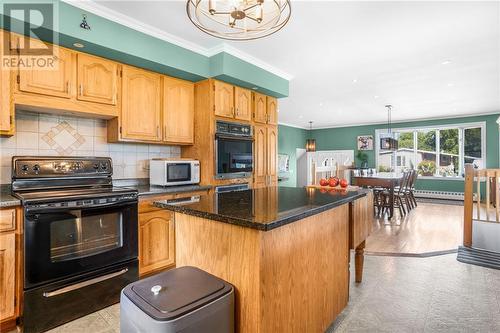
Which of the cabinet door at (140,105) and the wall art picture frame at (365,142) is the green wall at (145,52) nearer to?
the cabinet door at (140,105)

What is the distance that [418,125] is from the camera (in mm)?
8258

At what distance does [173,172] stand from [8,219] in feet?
4.76

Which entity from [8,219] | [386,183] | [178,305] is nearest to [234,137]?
[8,219]

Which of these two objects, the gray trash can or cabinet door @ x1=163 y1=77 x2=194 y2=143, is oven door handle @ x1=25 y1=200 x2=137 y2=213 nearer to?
cabinet door @ x1=163 y1=77 x2=194 y2=143

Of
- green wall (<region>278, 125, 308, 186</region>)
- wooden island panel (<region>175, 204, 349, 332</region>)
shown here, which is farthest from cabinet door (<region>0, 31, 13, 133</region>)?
green wall (<region>278, 125, 308, 186</region>)

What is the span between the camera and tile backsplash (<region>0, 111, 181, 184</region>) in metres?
2.42

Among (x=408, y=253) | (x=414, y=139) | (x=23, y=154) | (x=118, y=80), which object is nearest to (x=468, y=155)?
(x=414, y=139)

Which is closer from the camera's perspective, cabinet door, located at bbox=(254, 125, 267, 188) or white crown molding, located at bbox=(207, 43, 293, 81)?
white crown molding, located at bbox=(207, 43, 293, 81)

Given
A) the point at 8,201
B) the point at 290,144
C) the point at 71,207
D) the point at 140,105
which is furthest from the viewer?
the point at 290,144

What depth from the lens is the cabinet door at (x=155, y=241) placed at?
2.63 m

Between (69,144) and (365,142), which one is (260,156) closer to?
(69,144)

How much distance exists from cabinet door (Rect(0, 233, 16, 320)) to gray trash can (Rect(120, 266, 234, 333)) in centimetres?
139

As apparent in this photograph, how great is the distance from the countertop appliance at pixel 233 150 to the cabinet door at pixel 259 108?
0.24 meters

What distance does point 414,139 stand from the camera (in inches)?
335
